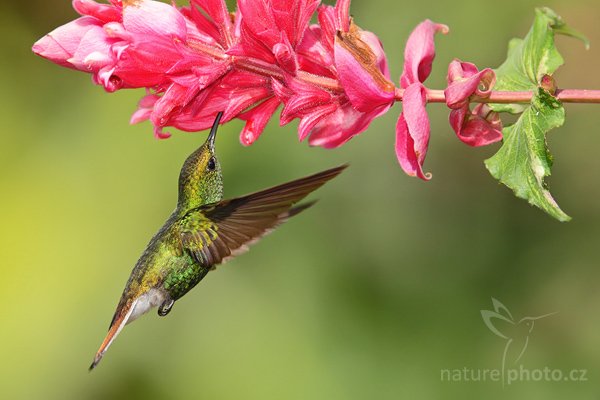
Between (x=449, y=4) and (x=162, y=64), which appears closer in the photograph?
(x=162, y=64)

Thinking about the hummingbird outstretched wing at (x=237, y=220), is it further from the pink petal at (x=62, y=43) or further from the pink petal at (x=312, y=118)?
the pink petal at (x=62, y=43)

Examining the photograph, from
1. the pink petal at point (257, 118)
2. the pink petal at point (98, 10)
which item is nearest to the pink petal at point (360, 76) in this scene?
the pink petal at point (257, 118)

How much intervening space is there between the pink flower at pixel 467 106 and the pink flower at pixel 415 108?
0.06m

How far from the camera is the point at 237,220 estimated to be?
6.17ft

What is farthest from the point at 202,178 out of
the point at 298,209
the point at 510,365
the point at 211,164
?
the point at 510,365

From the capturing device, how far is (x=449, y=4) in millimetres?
3631

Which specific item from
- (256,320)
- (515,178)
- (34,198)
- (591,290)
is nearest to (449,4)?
(591,290)

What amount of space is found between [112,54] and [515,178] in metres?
0.78

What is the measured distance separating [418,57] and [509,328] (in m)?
1.88

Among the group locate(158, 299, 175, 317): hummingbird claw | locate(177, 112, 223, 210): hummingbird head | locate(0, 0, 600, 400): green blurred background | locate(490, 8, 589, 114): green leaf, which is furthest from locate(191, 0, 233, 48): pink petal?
locate(0, 0, 600, 400): green blurred background

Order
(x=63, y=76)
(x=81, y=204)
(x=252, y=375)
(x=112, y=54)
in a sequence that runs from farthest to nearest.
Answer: (x=63, y=76)
(x=81, y=204)
(x=252, y=375)
(x=112, y=54)

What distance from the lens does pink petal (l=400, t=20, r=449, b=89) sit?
1.70 metres

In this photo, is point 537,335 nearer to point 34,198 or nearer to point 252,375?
point 252,375

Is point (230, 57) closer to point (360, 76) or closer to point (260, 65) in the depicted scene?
point (260, 65)
